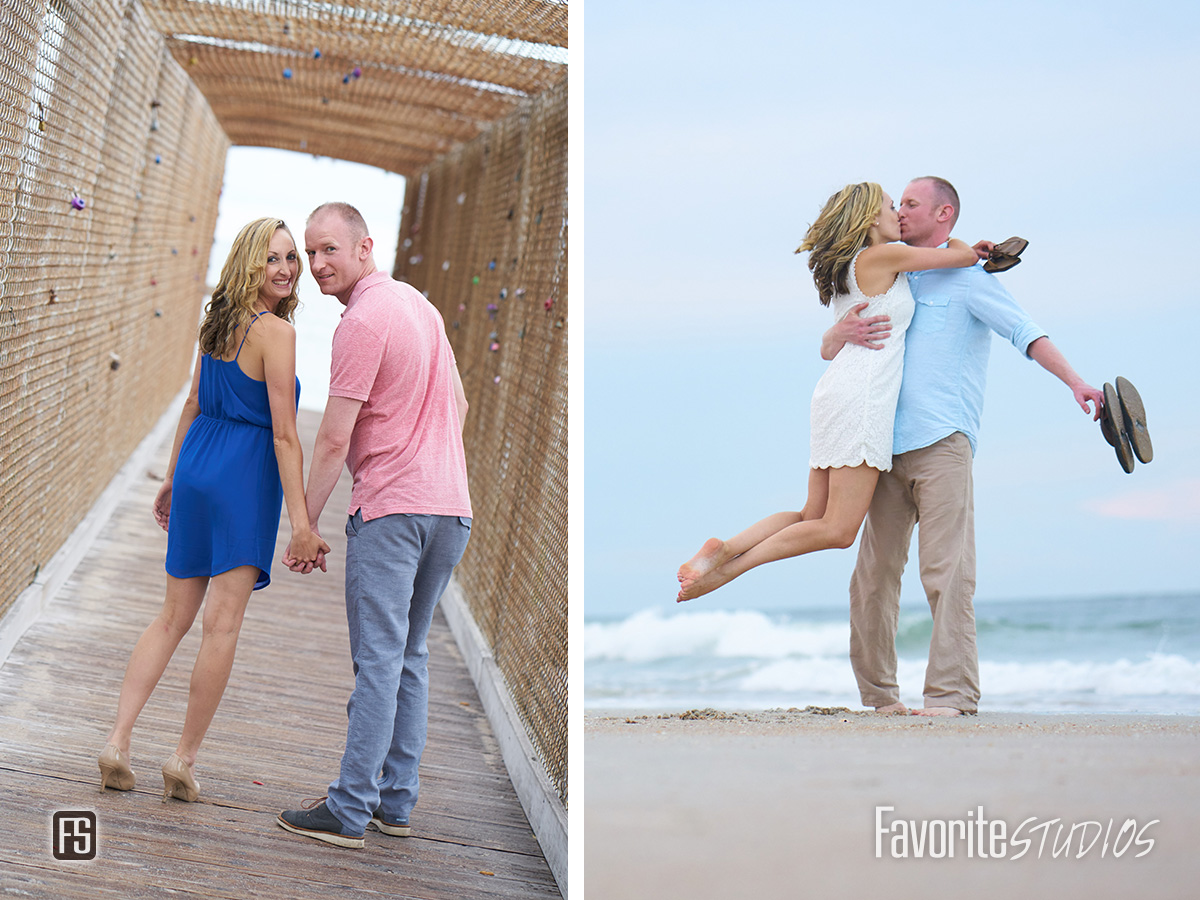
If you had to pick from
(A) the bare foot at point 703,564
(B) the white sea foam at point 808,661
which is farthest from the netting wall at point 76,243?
(B) the white sea foam at point 808,661

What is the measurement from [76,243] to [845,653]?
34.4 feet

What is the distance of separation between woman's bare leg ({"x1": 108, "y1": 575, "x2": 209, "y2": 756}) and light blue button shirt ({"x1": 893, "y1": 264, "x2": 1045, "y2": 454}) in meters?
1.76

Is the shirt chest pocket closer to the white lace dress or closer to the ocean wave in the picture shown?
the white lace dress

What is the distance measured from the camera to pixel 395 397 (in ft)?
8.71

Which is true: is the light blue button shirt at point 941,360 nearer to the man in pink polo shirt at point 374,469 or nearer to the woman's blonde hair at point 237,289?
the man in pink polo shirt at point 374,469

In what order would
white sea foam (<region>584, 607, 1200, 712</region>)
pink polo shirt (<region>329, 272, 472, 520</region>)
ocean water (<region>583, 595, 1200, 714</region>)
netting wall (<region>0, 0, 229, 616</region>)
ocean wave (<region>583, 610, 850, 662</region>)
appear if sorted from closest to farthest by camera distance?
pink polo shirt (<region>329, 272, 472, 520</region>), netting wall (<region>0, 0, 229, 616</region>), white sea foam (<region>584, 607, 1200, 712</region>), ocean water (<region>583, 595, 1200, 714</region>), ocean wave (<region>583, 610, 850, 662</region>)

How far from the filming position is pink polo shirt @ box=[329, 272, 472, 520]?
8.50 feet

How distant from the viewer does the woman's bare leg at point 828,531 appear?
2896 mm

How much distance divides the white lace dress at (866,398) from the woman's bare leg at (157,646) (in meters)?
1.55

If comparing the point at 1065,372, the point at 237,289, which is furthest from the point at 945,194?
the point at 237,289

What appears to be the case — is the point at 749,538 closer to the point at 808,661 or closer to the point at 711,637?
the point at 711,637

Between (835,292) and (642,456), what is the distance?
37.4ft

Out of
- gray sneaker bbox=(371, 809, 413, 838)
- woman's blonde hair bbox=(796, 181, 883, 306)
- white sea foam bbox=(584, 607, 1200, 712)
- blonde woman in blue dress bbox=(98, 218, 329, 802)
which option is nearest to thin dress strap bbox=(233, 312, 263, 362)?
blonde woman in blue dress bbox=(98, 218, 329, 802)

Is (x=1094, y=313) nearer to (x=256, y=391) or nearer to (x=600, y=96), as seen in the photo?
(x=600, y=96)
